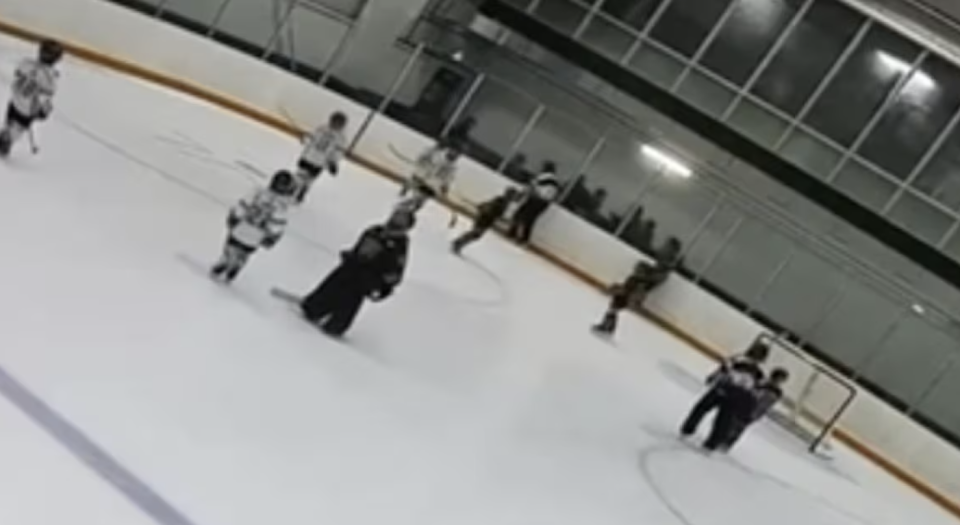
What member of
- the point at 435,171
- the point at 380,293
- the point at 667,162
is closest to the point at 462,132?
the point at 667,162

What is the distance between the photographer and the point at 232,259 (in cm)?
1066

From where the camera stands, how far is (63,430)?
22.9 ft

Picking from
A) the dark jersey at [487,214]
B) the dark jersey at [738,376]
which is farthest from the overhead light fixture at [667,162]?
the dark jersey at [738,376]

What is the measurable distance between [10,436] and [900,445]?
15557mm

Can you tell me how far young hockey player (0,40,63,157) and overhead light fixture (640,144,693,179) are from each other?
1187cm

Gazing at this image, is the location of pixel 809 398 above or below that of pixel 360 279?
above

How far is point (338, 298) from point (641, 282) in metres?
10.0

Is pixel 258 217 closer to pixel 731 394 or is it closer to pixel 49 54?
pixel 49 54

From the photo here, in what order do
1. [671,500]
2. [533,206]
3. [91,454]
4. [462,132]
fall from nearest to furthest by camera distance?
[91,454], [671,500], [533,206], [462,132]

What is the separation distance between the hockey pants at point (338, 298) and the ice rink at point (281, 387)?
0.73 ft

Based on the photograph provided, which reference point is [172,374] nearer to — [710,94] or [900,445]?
[900,445]

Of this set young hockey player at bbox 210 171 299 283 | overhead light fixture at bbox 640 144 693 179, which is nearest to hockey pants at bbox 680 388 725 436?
young hockey player at bbox 210 171 299 283

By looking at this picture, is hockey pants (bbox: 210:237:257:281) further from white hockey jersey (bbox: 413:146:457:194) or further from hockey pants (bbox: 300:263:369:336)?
white hockey jersey (bbox: 413:146:457:194)

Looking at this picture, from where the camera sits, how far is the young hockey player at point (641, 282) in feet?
55.3
